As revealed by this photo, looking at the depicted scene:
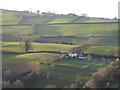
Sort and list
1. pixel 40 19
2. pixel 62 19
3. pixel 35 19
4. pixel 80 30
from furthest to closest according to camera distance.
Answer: pixel 62 19 → pixel 35 19 → pixel 40 19 → pixel 80 30

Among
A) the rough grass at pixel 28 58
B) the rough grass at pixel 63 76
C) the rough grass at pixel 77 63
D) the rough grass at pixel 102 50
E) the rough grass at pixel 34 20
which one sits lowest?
the rough grass at pixel 63 76

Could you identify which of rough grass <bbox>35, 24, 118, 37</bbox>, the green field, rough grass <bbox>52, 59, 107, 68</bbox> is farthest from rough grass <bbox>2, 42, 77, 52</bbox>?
rough grass <bbox>35, 24, 118, 37</bbox>

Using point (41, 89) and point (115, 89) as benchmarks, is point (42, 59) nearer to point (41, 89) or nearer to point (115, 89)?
point (41, 89)

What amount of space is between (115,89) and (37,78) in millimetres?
12226

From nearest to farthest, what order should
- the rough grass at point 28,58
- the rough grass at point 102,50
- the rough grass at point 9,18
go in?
the rough grass at point 28,58, the rough grass at point 102,50, the rough grass at point 9,18

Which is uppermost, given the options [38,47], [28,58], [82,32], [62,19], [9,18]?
[9,18]

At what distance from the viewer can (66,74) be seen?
141 feet

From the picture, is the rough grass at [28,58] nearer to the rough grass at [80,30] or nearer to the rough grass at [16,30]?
the rough grass at [80,30]

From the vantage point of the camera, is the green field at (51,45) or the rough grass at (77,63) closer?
the green field at (51,45)

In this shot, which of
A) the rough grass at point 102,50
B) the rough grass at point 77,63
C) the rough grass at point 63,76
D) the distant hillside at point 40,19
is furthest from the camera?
the distant hillside at point 40,19

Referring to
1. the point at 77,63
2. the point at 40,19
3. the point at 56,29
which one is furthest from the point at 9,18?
the point at 77,63

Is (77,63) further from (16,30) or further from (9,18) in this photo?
(9,18)

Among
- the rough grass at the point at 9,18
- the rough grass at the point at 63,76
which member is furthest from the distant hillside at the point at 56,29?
the rough grass at the point at 63,76

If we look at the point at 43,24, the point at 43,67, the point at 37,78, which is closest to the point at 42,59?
the point at 43,67
